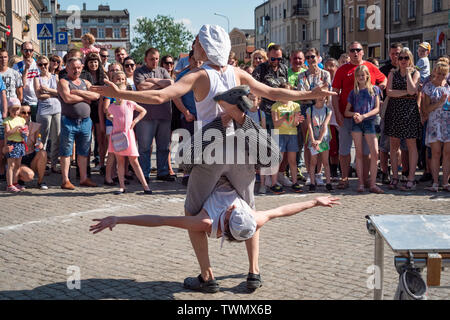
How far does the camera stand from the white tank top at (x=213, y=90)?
16.3 ft

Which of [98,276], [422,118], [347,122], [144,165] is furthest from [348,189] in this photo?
[98,276]

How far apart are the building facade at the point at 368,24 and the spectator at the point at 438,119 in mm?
40278

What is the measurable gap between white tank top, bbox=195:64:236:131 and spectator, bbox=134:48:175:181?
19.4 ft

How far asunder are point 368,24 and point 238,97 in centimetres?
5042

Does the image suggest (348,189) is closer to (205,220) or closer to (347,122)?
(347,122)

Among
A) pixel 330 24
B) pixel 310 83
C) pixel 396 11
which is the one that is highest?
pixel 330 24

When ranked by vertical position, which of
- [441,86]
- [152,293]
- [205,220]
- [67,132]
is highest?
[441,86]

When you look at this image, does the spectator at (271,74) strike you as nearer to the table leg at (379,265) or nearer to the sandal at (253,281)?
the sandal at (253,281)

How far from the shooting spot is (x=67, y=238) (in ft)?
23.9

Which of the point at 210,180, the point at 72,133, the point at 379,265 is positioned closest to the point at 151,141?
the point at 72,133

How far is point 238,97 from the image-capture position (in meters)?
4.77

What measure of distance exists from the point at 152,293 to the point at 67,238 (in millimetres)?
2384

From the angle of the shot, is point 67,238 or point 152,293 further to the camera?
point 67,238

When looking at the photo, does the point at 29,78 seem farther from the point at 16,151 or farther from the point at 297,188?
Answer: the point at 297,188
